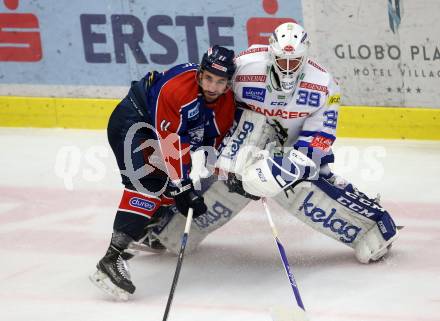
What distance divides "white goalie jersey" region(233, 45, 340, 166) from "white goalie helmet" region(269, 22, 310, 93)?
7 cm

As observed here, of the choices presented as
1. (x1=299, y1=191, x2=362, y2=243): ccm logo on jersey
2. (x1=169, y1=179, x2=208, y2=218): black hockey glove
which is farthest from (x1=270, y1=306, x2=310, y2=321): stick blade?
(x1=299, y1=191, x2=362, y2=243): ccm logo on jersey

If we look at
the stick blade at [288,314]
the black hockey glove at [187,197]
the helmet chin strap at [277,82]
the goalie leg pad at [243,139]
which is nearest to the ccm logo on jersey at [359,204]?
the goalie leg pad at [243,139]

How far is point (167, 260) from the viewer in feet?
14.2

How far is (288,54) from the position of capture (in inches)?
150

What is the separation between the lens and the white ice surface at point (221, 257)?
3.72 m

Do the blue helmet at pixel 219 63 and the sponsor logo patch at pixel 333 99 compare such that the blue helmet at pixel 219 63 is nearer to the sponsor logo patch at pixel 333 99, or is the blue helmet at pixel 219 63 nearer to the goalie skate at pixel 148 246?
the sponsor logo patch at pixel 333 99

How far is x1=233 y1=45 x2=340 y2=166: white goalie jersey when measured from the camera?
3963 millimetres

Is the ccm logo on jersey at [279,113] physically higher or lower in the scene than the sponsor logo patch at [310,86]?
lower

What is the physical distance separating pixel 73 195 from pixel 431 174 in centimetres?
204

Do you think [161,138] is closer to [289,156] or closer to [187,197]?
[187,197]

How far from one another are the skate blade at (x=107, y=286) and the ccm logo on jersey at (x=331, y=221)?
88 cm

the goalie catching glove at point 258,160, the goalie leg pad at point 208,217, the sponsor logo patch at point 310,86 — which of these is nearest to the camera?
the goalie catching glove at point 258,160

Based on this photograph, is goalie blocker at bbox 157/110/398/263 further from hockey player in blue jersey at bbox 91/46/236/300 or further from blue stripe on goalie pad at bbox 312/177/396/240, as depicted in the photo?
hockey player in blue jersey at bbox 91/46/236/300

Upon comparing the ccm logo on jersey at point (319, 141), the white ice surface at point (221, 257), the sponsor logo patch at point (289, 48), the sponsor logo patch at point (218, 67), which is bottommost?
the white ice surface at point (221, 257)
